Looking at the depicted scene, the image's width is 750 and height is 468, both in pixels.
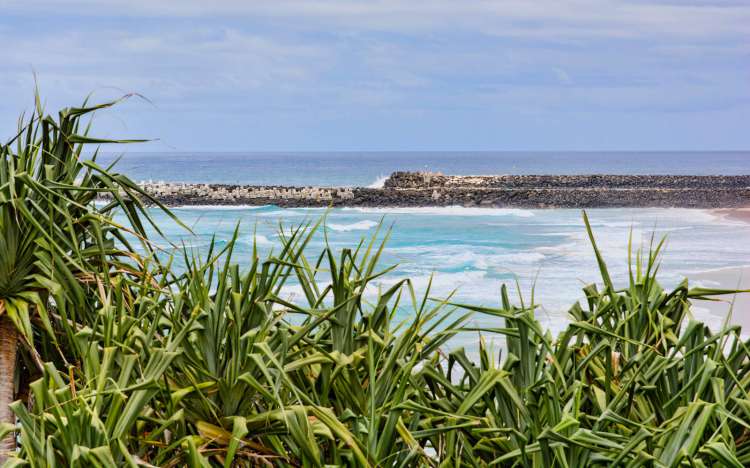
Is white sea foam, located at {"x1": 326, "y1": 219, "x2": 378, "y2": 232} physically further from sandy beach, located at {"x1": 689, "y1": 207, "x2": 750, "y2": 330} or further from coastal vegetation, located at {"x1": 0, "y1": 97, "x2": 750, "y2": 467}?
coastal vegetation, located at {"x1": 0, "y1": 97, "x2": 750, "y2": 467}

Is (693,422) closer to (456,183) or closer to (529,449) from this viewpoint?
(529,449)

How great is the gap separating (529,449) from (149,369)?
36.2 inches

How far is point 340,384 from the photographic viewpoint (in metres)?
2.39

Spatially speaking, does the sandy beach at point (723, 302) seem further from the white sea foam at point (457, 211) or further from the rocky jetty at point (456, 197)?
the rocky jetty at point (456, 197)

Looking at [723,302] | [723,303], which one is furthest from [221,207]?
[723,302]

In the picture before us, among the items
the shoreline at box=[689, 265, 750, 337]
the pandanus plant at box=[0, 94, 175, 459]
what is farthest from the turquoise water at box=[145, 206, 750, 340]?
the pandanus plant at box=[0, 94, 175, 459]

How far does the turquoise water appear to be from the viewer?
18094mm

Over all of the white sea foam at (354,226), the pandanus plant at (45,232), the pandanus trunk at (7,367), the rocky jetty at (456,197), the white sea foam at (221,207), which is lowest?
the white sea foam at (354,226)

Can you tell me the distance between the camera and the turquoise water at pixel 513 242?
59.4 ft

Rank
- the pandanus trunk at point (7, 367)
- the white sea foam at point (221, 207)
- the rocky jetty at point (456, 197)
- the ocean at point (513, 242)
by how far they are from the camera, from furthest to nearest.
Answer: the rocky jetty at point (456, 197) → the white sea foam at point (221, 207) → the ocean at point (513, 242) → the pandanus trunk at point (7, 367)

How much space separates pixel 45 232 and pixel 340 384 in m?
0.93

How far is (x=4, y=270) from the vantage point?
8.94 ft

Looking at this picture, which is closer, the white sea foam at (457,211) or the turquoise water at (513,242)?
the turquoise water at (513,242)

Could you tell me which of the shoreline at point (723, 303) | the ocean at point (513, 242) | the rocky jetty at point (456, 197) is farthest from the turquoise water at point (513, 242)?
the rocky jetty at point (456, 197)
